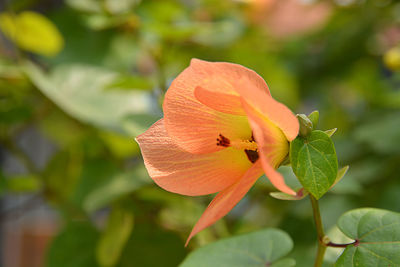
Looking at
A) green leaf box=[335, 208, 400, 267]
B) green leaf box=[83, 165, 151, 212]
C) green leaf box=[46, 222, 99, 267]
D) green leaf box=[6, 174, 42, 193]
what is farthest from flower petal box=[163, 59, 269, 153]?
green leaf box=[6, 174, 42, 193]

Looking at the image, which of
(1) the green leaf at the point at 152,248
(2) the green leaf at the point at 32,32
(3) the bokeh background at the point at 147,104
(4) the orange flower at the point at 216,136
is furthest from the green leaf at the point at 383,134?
(2) the green leaf at the point at 32,32

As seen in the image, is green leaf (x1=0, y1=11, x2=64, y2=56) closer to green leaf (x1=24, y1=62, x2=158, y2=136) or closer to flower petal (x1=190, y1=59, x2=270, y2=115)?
green leaf (x1=24, y1=62, x2=158, y2=136)

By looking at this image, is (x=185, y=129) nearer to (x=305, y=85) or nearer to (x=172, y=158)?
(x=172, y=158)

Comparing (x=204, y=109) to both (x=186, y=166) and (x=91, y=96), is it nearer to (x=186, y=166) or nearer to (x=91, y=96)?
(x=186, y=166)

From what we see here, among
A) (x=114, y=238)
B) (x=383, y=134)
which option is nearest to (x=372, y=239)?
(x=114, y=238)

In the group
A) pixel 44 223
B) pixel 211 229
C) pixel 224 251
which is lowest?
pixel 44 223

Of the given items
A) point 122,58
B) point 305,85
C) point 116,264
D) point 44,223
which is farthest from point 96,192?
point 44,223

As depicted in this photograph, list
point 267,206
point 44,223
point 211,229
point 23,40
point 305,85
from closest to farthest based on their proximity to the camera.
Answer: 1. point 211,229
2. point 23,40
3. point 267,206
4. point 305,85
5. point 44,223

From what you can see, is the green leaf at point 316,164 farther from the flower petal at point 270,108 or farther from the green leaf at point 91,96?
the green leaf at point 91,96
